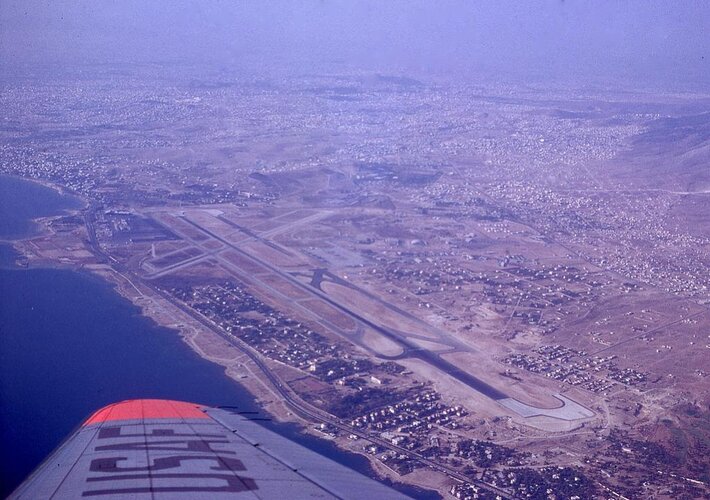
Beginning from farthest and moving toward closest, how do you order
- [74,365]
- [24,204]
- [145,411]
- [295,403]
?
1. [24,204]
2. [74,365]
3. [295,403]
4. [145,411]

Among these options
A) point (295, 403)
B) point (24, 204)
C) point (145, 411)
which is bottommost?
point (295, 403)

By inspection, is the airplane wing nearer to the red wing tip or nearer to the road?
the red wing tip

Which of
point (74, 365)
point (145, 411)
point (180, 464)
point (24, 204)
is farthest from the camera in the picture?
point (24, 204)

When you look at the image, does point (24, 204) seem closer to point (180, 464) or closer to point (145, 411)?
point (145, 411)

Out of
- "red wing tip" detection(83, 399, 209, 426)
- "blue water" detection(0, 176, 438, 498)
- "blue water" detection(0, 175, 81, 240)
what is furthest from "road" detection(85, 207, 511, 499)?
"red wing tip" detection(83, 399, 209, 426)

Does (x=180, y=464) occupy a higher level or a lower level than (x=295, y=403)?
higher

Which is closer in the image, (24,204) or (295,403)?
(295,403)

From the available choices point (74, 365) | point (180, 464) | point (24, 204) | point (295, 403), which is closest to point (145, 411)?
point (180, 464)
